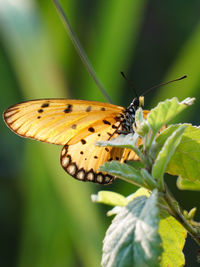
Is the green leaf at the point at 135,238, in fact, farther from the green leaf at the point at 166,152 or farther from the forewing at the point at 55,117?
the forewing at the point at 55,117

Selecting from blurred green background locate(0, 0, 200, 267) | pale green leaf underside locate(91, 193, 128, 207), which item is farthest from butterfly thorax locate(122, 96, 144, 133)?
blurred green background locate(0, 0, 200, 267)

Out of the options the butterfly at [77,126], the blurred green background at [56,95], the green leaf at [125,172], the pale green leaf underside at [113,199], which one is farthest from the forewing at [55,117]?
the blurred green background at [56,95]

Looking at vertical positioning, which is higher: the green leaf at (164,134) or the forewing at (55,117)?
the forewing at (55,117)

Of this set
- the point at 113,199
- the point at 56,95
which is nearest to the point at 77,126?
the point at 113,199

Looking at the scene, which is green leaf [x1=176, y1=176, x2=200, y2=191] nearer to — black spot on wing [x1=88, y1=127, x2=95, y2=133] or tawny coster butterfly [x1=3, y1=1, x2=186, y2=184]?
tawny coster butterfly [x1=3, y1=1, x2=186, y2=184]

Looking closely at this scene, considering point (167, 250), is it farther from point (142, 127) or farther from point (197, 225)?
point (142, 127)

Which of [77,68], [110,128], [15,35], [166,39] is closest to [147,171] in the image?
[110,128]

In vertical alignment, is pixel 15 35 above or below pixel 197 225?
above
